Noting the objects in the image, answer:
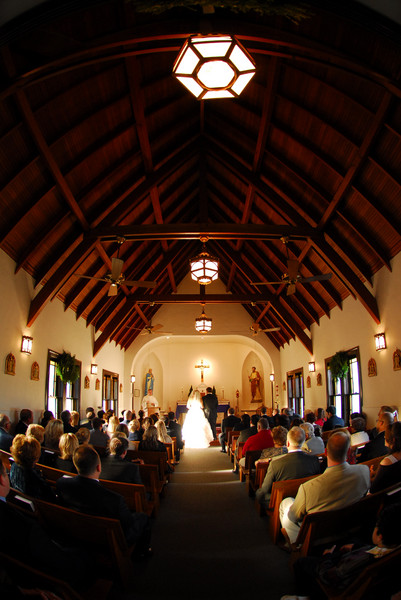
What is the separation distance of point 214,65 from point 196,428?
12.5m

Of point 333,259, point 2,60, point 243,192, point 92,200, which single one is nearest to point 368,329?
point 333,259

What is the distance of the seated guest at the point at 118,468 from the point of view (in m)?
4.54

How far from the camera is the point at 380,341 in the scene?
8453 millimetres

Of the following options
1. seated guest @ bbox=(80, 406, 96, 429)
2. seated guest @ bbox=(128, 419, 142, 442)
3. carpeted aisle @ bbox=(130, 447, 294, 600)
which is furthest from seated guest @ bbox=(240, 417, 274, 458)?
seated guest @ bbox=(80, 406, 96, 429)

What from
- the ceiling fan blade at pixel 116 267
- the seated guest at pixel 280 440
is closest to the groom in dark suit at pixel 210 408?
the ceiling fan blade at pixel 116 267

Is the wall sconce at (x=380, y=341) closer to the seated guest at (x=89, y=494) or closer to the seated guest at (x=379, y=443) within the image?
the seated guest at (x=379, y=443)

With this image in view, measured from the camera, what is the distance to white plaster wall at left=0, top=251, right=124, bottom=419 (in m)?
7.60

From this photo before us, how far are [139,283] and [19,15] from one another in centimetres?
583

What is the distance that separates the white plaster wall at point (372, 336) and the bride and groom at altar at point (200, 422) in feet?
12.5

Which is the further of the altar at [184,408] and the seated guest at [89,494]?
the altar at [184,408]

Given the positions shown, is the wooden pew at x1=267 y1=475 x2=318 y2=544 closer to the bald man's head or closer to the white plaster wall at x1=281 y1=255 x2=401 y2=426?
the bald man's head

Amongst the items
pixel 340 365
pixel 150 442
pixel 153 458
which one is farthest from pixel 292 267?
pixel 153 458

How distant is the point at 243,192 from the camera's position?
36.1 feet

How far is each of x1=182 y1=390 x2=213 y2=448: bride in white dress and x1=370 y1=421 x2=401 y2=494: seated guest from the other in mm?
11340
